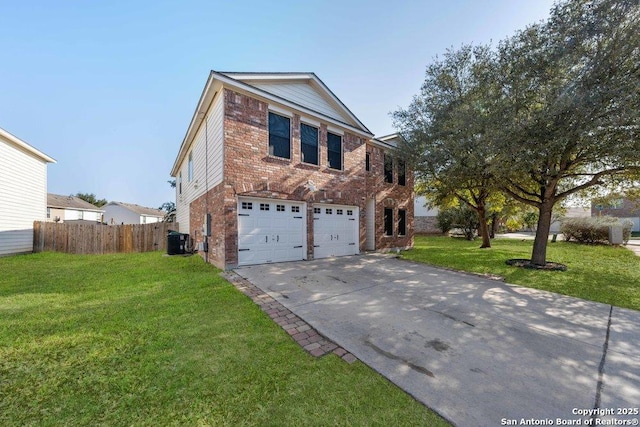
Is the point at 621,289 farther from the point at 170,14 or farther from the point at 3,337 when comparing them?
the point at 170,14

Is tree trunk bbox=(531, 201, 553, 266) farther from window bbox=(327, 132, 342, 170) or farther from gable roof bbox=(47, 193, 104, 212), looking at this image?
gable roof bbox=(47, 193, 104, 212)

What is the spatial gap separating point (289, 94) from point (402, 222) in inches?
349

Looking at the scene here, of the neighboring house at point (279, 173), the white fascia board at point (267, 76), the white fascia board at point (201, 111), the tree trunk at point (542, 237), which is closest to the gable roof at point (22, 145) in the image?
the white fascia board at point (201, 111)

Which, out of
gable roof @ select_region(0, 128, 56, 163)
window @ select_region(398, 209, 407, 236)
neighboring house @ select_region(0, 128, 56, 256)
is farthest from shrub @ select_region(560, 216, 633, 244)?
gable roof @ select_region(0, 128, 56, 163)

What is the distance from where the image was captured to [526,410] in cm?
201

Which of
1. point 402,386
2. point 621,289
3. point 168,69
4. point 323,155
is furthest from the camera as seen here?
point 168,69

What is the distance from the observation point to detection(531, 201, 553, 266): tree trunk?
325 inches

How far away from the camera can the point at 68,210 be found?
26594 millimetres

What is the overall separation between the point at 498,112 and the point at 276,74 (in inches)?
286

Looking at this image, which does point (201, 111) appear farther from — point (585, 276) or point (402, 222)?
point (585, 276)

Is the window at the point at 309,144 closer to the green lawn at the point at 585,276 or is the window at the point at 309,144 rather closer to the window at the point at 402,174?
the window at the point at 402,174

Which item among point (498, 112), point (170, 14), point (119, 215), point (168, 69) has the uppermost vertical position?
point (168, 69)

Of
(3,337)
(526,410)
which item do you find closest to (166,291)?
(3,337)

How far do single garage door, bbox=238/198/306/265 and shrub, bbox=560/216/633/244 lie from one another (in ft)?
59.7
